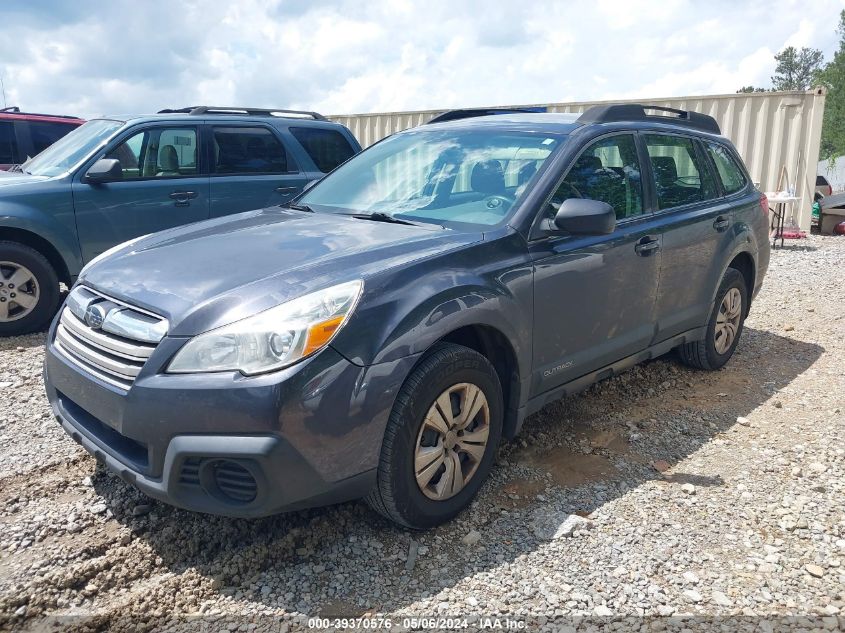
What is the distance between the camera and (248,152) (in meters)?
6.70

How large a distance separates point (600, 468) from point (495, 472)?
56 cm

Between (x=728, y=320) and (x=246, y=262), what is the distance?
3638 millimetres

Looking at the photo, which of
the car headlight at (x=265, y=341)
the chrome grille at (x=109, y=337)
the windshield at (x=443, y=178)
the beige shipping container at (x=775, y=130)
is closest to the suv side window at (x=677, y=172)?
the windshield at (x=443, y=178)

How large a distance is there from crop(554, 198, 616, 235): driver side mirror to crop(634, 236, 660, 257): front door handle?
640 mm

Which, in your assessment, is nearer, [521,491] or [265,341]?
[265,341]

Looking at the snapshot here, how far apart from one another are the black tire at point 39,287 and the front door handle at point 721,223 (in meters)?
5.10

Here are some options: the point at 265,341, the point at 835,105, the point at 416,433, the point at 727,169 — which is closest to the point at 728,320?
the point at 727,169

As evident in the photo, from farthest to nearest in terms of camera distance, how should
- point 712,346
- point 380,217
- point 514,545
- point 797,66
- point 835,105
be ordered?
1. point 797,66
2. point 835,105
3. point 712,346
4. point 380,217
5. point 514,545

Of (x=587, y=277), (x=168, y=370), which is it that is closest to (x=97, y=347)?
(x=168, y=370)

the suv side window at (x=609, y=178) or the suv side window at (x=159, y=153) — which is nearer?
the suv side window at (x=609, y=178)

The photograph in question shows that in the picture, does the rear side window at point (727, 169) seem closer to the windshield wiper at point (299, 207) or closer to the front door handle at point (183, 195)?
the windshield wiper at point (299, 207)

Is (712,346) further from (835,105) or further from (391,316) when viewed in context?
(835,105)

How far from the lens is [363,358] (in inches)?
95.2

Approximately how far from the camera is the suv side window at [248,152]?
6535 millimetres
